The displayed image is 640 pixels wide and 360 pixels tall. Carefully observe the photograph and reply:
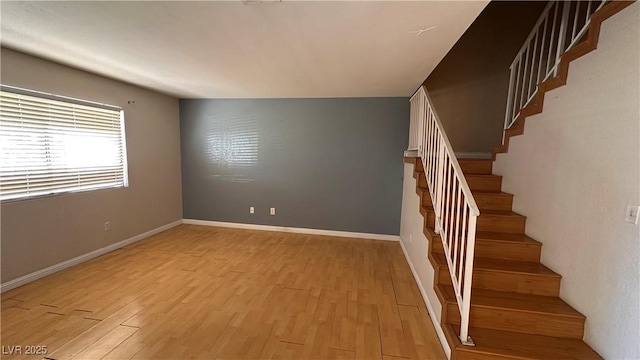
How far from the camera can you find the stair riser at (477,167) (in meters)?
3.00

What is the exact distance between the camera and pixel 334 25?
5.85 feet

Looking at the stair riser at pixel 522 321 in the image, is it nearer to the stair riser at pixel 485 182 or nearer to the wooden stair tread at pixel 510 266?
the wooden stair tread at pixel 510 266

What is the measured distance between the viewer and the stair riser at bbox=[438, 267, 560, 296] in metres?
1.91

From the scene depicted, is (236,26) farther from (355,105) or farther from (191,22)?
(355,105)

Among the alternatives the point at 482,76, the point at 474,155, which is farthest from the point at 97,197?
the point at 482,76

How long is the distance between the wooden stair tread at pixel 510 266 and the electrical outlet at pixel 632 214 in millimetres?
694

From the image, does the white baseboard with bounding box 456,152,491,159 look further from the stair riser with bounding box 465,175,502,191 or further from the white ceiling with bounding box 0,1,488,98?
the white ceiling with bounding box 0,1,488,98

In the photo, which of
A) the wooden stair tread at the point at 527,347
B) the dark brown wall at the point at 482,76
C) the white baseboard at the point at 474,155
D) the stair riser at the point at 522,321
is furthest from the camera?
the white baseboard at the point at 474,155

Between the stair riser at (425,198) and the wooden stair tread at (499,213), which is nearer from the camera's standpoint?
the wooden stair tread at (499,213)

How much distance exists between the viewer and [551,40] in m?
2.44

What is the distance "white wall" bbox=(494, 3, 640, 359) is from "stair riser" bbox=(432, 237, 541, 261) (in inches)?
3.1

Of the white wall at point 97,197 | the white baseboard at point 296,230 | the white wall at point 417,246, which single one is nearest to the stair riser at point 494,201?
the white wall at point 417,246

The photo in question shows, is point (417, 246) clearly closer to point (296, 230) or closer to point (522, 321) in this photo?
point (522, 321)

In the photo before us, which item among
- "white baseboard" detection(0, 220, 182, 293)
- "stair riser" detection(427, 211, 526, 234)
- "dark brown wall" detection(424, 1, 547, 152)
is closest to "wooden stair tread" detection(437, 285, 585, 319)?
"stair riser" detection(427, 211, 526, 234)
